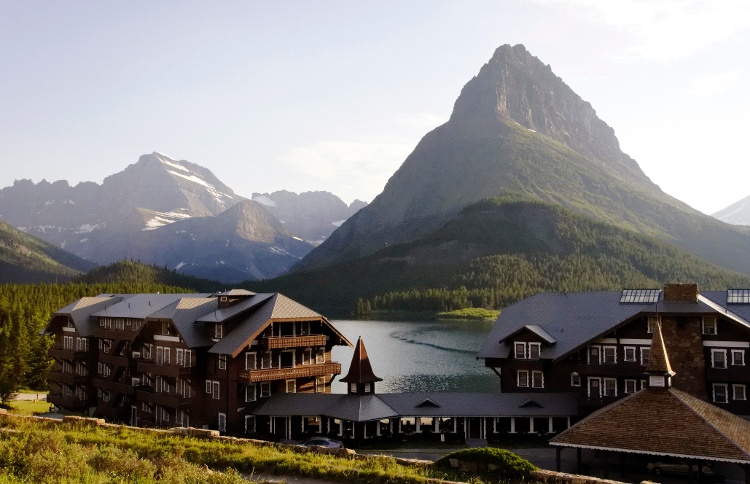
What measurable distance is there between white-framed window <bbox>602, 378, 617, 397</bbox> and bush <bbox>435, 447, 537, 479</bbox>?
28.1 metres

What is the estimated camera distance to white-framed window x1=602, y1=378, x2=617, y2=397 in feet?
183

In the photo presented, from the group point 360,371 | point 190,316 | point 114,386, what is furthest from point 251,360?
point 114,386

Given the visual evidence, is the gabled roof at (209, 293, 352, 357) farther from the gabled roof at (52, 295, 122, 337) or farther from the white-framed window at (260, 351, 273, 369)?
the gabled roof at (52, 295, 122, 337)

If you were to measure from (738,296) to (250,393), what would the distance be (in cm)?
4187

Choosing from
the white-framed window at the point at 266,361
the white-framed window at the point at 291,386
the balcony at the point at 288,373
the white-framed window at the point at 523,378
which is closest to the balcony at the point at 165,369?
the balcony at the point at 288,373

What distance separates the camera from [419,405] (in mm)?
57812

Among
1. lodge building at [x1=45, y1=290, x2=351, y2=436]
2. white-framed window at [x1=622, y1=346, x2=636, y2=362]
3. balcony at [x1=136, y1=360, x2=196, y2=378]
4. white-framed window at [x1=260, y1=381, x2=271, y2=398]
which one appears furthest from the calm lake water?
white-framed window at [x1=622, y1=346, x2=636, y2=362]

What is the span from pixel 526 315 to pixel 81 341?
5105 cm

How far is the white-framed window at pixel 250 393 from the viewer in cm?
5906

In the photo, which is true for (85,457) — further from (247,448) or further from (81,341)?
(81,341)

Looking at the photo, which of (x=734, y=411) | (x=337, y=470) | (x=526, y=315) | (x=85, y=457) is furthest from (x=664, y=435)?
(x=85, y=457)

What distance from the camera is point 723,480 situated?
41.7 meters

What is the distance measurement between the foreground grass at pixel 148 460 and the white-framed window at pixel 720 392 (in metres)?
32.5

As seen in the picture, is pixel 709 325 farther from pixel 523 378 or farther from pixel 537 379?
pixel 523 378
